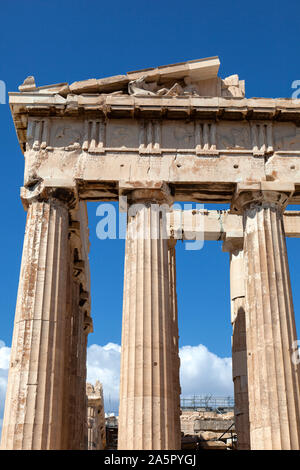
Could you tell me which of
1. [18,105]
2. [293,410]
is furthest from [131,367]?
[18,105]

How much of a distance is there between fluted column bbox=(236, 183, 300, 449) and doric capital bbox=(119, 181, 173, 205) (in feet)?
9.43

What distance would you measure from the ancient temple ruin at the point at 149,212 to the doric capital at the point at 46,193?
Answer: 0.04 meters

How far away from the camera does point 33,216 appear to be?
22891 millimetres

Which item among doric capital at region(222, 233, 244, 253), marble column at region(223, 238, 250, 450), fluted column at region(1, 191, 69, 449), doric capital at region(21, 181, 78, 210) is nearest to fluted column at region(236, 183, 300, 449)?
doric capital at region(222, 233, 244, 253)

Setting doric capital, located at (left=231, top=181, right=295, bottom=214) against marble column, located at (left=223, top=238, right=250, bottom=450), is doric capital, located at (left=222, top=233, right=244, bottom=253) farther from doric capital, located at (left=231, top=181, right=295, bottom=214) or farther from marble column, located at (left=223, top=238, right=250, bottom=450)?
doric capital, located at (left=231, top=181, right=295, bottom=214)

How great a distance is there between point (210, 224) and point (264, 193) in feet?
23.9

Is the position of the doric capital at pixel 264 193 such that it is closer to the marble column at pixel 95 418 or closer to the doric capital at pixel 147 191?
the doric capital at pixel 147 191

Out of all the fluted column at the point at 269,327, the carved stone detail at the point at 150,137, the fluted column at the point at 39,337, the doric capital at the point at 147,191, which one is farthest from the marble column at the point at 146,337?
the fluted column at the point at 269,327

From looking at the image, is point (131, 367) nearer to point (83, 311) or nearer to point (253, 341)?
point (253, 341)

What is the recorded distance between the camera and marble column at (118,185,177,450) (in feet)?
65.5

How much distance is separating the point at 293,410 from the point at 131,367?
17.3ft

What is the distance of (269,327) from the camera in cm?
2155

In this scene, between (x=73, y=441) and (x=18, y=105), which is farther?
(x=73, y=441)
